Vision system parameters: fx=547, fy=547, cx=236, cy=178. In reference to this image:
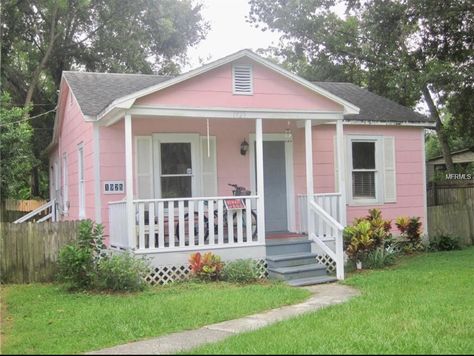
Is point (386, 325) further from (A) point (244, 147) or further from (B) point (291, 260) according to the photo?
(A) point (244, 147)

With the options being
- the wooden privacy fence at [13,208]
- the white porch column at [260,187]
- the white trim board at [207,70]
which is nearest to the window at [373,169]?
the white trim board at [207,70]

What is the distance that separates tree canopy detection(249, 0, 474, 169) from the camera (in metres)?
16.0

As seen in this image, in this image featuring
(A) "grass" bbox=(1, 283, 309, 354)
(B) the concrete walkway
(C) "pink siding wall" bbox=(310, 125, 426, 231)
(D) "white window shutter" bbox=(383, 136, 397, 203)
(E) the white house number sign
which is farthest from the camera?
(D) "white window shutter" bbox=(383, 136, 397, 203)

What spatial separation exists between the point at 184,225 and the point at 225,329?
4117 mm

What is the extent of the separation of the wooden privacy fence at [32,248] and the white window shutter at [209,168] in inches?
115

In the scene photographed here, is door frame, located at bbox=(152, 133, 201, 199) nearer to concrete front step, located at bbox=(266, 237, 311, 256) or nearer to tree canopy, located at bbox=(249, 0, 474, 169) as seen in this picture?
concrete front step, located at bbox=(266, 237, 311, 256)

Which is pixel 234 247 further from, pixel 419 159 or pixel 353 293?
pixel 419 159

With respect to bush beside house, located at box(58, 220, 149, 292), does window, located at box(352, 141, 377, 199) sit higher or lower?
higher

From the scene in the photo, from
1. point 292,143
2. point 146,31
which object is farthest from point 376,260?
point 146,31

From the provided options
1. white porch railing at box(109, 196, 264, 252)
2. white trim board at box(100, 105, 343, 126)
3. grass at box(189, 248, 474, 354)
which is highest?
white trim board at box(100, 105, 343, 126)

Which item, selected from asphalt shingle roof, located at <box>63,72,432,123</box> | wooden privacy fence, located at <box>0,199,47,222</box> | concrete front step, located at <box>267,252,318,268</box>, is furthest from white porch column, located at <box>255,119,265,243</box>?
wooden privacy fence, located at <box>0,199,47,222</box>

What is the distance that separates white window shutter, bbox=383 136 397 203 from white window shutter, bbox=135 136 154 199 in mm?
5718

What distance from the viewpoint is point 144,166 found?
11.4m

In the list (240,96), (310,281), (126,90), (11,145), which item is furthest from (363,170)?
(11,145)
